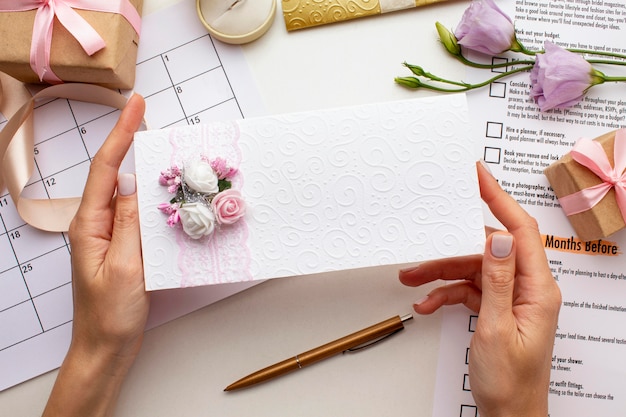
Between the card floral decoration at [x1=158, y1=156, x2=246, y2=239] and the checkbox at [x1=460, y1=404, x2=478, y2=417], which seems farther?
the checkbox at [x1=460, y1=404, x2=478, y2=417]

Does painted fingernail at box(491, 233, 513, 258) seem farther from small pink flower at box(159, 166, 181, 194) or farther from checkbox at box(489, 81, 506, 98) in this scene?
small pink flower at box(159, 166, 181, 194)

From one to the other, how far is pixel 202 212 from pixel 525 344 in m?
0.48

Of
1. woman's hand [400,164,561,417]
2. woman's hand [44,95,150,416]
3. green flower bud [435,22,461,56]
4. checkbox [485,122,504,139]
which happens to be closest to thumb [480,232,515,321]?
woman's hand [400,164,561,417]

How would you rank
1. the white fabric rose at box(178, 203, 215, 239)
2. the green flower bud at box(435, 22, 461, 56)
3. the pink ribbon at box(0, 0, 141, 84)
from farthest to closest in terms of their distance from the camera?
the green flower bud at box(435, 22, 461, 56) < the pink ribbon at box(0, 0, 141, 84) < the white fabric rose at box(178, 203, 215, 239)

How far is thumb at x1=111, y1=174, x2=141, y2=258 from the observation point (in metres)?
0.75

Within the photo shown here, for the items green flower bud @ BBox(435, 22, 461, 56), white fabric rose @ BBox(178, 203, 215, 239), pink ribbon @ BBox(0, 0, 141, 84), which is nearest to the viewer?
white fabric rose @ BBox(178, 203, 215, 239)

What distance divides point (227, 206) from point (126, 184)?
0.17 metres

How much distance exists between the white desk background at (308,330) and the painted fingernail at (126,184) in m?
0.27

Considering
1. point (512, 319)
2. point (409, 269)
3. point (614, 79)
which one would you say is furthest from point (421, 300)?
point (614, 79)

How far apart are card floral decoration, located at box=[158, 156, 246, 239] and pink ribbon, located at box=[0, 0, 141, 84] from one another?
0.28 metres

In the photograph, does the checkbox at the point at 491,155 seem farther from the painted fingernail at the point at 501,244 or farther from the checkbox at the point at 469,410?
the checkbox at the point at 469,410

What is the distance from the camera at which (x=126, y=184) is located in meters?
0.75

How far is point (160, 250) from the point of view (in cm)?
72

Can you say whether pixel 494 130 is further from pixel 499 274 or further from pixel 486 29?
pixel 499 274
